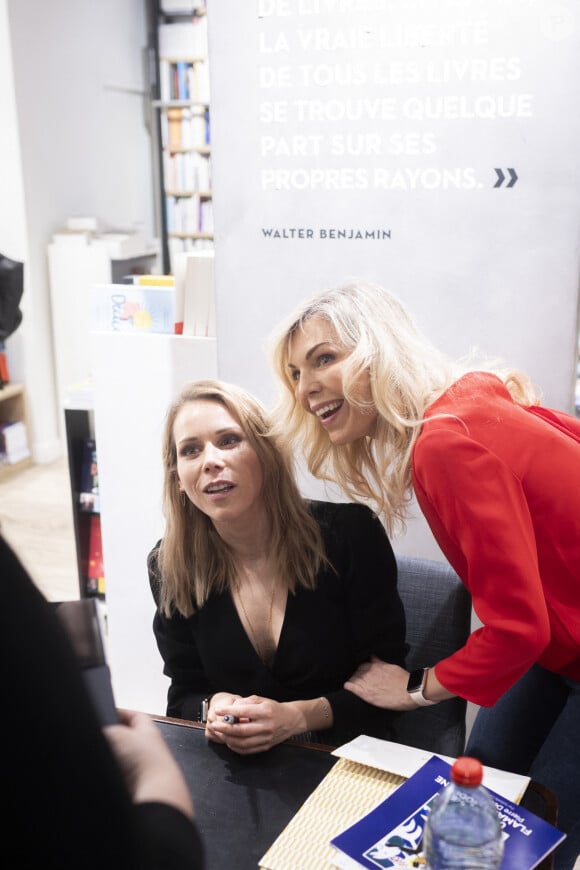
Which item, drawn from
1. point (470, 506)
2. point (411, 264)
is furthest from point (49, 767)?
point (411, 264)

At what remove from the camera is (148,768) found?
1.76 ft

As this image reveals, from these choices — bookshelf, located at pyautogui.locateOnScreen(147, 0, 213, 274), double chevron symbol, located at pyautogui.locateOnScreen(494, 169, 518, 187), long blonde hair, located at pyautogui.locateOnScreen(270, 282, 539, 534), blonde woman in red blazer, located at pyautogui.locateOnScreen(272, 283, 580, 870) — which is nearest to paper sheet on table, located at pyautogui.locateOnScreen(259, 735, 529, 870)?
blonde woman in red blazer, located at pyautogui.locateOnScreen(272, 283, 580, 870)

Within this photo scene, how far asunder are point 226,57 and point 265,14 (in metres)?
0.12

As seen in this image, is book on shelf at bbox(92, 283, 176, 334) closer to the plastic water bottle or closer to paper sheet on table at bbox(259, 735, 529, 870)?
paper sheet on table at bbox(259, 735, 529, 870)

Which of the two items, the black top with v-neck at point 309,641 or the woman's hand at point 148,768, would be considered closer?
the woman's hand at point 148,768

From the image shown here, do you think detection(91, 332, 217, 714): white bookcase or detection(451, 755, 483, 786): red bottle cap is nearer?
detection(451, 755, 483, 786): red bottle cap

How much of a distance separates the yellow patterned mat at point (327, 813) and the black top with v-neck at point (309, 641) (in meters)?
0.34

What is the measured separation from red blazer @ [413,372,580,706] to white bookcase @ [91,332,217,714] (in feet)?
3.66

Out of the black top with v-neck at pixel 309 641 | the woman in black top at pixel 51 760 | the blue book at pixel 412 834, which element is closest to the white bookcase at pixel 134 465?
the black top with v-neck at pixel 309 641

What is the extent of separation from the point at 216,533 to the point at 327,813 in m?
0.67

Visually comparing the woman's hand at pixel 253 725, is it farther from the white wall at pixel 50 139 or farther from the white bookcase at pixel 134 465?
the white wall at pixel 50 139

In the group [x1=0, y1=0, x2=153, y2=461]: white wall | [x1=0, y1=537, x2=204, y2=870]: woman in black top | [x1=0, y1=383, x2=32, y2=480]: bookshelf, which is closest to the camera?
[x1=0, y1=537, x2=204, y2=870]: woman in black top

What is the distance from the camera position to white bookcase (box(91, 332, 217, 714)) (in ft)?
7.88

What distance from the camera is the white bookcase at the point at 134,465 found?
2400 mm
